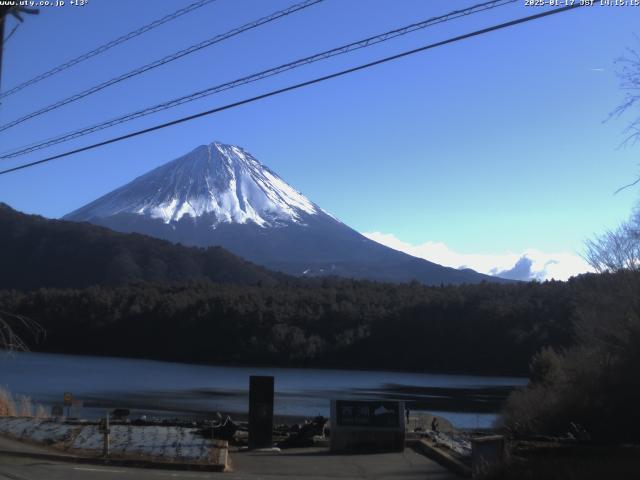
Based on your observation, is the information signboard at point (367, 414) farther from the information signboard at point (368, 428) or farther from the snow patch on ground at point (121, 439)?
the snow patch on ground at point (121, 439)

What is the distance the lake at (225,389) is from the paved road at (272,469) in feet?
61.3

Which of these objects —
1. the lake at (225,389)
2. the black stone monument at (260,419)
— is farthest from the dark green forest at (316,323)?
the black stone monument at (260,419)

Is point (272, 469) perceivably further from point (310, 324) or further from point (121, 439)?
point (310, 324)

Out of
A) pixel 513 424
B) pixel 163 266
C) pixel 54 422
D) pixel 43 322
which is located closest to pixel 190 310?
pixel 43 322

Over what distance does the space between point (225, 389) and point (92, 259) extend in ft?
345

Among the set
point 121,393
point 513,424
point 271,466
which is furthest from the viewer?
point 121,393

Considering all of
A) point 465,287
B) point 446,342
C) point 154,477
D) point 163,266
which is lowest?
point 154,477

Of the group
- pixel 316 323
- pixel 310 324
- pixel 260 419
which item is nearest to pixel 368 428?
pixel 260 419

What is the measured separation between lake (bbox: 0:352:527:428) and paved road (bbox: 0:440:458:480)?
61.3ft

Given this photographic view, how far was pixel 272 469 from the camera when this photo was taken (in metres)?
15.1

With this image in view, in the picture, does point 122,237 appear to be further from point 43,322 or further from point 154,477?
point 154,477

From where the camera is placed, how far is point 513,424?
94.1ft

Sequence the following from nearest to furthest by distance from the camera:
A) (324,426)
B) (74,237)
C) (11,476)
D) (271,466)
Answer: (11,476)
(271,466)
(324,426)
(74,237)

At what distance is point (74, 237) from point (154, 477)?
6193 inches
